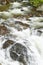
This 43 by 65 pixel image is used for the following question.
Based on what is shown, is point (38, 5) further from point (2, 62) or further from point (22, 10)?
point (2, 62)

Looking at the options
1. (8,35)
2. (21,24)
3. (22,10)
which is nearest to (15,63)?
(8,35)

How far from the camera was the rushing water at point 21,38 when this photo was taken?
520 cm

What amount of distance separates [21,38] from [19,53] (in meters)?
0.61

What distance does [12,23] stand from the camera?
6.40 meters

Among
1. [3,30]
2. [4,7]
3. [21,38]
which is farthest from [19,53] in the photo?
[4,7]

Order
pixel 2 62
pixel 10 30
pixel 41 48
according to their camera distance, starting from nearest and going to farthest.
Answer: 1. pixel 2 62
2. pixel 41 48
3. pixel 10 30

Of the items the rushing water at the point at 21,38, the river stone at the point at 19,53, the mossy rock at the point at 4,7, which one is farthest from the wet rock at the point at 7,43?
the mossy rock at the point at 4,7

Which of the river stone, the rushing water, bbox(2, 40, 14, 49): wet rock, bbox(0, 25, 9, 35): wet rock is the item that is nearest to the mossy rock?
the rushing water

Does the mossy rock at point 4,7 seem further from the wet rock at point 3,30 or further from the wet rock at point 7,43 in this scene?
the wet rock at point 7,43

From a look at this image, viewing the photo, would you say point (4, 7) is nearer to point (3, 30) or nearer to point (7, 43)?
point (3, 30)

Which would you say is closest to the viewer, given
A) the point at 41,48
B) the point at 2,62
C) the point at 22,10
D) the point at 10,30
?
the point at 2,62

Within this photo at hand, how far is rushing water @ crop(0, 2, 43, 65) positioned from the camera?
520 cm

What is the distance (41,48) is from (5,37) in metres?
0.74

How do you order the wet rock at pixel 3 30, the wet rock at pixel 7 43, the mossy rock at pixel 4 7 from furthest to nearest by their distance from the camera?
1. the mossy rock at pixel 4 7
2. the wet rock at pixel 3 30
3. the wet rock at pixel 7 43
